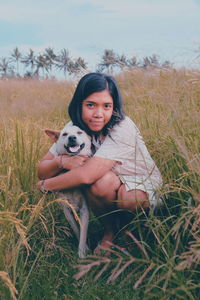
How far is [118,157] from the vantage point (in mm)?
2529

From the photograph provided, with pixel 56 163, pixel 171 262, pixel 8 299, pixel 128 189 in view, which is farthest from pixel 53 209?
pixel 171 262

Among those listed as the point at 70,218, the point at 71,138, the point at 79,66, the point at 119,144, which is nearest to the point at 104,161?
the point at 119,144

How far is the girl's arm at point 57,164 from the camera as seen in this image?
2582 millimetres

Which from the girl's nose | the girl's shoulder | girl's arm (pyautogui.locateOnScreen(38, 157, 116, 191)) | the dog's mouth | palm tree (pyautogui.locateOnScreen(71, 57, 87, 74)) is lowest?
girl's arm (pyautogui.locateOnScreen(38, 157, 116, 191))

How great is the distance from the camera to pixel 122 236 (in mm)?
2707

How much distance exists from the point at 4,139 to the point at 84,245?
44.9 inches

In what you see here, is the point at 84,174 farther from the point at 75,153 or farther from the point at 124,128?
the point at 124,128

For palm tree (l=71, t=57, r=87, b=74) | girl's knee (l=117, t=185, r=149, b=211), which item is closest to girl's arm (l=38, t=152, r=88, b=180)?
girl's knee (l=117, t=185, r=149, b=211)

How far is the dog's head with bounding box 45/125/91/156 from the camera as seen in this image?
2535mm

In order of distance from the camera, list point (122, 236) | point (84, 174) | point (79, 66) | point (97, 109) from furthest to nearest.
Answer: point (79, 66), point (122, 236), point (97, 109), point (84, 174)

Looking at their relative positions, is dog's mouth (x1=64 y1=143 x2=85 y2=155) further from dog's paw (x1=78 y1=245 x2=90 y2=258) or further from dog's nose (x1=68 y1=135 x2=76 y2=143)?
dog's paw (x1=78 y1=245 x2=90 y2=258)

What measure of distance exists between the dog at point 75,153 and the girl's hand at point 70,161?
1.4 inches

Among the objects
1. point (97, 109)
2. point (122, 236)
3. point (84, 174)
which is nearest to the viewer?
point (84, 174)

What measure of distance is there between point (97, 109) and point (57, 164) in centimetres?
44
